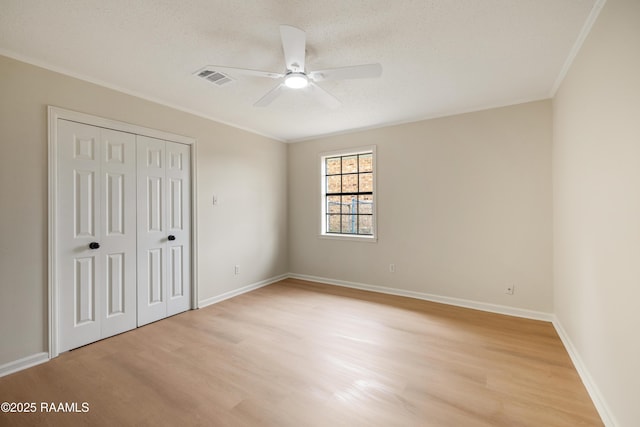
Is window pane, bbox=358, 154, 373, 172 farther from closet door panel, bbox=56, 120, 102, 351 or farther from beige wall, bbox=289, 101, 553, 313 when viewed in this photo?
closet door panel, bbox=56, 120, 102, 351

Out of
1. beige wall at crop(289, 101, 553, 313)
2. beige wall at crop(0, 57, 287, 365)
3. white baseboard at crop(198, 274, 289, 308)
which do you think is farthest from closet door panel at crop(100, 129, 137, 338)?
beige wall at crop(289, 101, 553, 313)

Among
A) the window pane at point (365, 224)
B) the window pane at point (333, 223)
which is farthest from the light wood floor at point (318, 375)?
the window pane at point (333, 223)

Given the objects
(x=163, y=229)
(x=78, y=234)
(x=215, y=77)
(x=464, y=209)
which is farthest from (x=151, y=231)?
(x=464, y=209)

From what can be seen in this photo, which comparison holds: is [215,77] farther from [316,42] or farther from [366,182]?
[366,182]

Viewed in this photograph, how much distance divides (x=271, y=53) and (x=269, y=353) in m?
2.63

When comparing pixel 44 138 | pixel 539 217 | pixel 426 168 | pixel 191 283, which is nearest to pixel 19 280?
pixel 44 138

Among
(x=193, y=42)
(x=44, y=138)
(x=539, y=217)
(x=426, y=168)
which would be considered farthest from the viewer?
(x=426, y=168)

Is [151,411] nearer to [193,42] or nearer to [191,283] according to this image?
[191,283]

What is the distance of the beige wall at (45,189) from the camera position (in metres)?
2.21

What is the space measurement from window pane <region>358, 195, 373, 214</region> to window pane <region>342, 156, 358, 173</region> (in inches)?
20.0

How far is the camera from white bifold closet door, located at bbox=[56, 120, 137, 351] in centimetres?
251

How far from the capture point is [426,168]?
3879mm

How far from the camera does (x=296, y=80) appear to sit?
7.18ft

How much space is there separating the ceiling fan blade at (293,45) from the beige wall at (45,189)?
2091 mm
